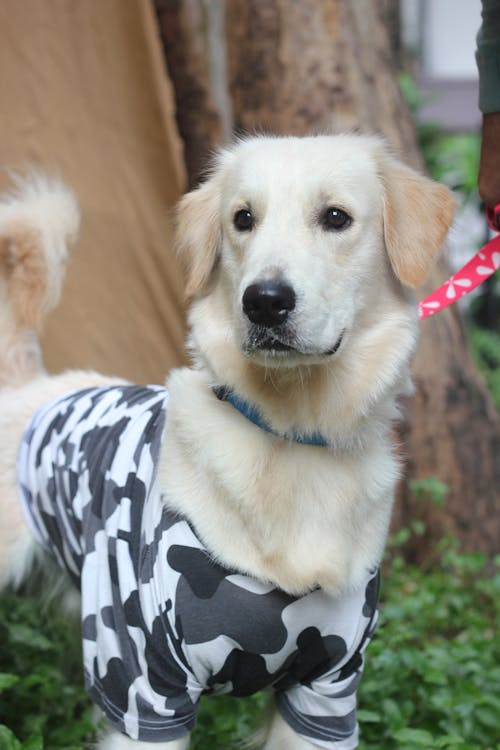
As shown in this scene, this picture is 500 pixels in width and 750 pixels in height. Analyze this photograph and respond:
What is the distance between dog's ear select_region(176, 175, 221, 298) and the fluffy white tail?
0.72 meters

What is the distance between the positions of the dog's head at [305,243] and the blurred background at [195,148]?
1.59 meters

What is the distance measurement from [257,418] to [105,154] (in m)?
2.50

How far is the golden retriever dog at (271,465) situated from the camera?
2.10 m

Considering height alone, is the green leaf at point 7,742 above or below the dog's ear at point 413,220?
below

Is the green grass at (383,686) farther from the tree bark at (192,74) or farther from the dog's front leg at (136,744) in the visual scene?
the tree bark at (192,74)

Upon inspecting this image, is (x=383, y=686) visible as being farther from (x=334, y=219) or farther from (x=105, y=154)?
(x=105, y=154)

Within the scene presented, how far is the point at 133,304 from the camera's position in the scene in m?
4.46

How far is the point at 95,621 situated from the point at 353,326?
967 mm

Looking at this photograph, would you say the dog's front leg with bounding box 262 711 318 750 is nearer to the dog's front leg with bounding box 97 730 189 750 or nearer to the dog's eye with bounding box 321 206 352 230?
the dog's front leg with bounding box 97 730 189 750

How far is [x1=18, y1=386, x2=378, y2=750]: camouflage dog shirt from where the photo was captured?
2092 mm

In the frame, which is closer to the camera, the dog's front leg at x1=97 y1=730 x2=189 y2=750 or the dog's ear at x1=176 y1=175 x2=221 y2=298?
the dog's front leg at x1=97 y1=730 x2=189 y2=750

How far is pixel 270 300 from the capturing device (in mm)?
1987

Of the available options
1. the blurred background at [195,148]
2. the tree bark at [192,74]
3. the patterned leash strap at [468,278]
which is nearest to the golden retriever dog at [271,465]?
the patterned leash strap at [468,278]

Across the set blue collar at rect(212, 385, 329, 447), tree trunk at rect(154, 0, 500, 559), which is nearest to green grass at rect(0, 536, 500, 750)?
tree trunk at rect(154, 0, 500, 559)
